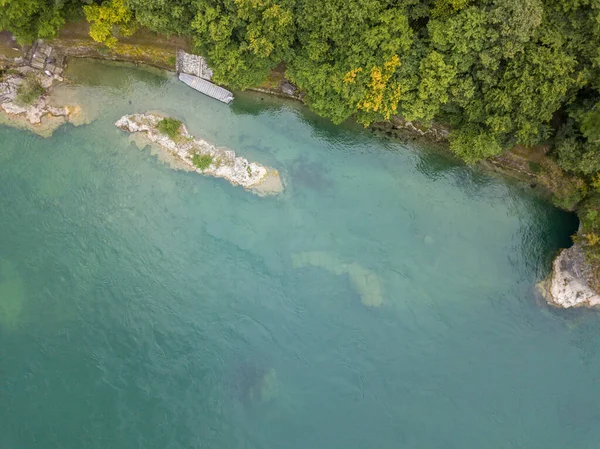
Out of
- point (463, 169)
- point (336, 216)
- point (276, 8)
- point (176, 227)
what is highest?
point (276, 8)

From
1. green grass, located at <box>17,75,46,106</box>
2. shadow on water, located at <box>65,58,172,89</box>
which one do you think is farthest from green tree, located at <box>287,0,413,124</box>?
green grass, located at <box>17,75,46,106</box>

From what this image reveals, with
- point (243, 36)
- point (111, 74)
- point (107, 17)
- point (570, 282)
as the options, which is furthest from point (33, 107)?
point (570, 282)

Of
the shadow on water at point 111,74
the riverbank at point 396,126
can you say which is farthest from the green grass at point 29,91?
the riverbank at point 396,126

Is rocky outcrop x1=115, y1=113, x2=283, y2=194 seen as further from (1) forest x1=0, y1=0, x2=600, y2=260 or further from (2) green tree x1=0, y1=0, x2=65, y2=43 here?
(2) green tree x1=0, y1=0, x2=65, y2=43

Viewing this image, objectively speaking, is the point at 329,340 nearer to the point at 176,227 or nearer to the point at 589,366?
the point at 176,227

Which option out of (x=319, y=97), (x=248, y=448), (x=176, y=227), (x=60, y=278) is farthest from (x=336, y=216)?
(x=60, y=278)

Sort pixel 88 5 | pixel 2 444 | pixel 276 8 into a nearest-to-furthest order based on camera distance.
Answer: pixel 276 8 < pixel 88 5 < pixel 2 444

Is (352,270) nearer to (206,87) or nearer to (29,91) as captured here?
(206,87)
